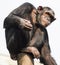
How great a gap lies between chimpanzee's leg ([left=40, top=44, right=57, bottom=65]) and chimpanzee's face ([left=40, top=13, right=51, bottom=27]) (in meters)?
0.24

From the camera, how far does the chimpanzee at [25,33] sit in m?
4.48

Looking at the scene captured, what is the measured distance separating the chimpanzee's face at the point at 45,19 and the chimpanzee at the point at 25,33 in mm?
44

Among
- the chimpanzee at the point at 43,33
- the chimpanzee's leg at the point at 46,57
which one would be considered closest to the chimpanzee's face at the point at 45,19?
the chimpanzee at the point at 43,33

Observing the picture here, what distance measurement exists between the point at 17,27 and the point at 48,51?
1.59 feet

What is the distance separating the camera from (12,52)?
4.60 m

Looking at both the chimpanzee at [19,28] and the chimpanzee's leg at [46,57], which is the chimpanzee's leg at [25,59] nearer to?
the chimpanzee at [19,28]

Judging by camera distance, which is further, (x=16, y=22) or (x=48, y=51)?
(x=48, y=51)

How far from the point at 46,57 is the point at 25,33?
0.40 metres

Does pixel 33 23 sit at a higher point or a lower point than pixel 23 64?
higher

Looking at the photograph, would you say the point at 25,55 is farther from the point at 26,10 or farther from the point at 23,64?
the point at 26,10

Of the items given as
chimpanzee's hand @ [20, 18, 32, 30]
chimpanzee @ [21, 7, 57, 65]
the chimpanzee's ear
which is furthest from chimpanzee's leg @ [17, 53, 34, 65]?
the chimpanzee's ear

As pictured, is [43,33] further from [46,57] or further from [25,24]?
[25,24]

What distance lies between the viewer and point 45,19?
467 cm

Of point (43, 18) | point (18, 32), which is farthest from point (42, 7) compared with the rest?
point (18, 32)
